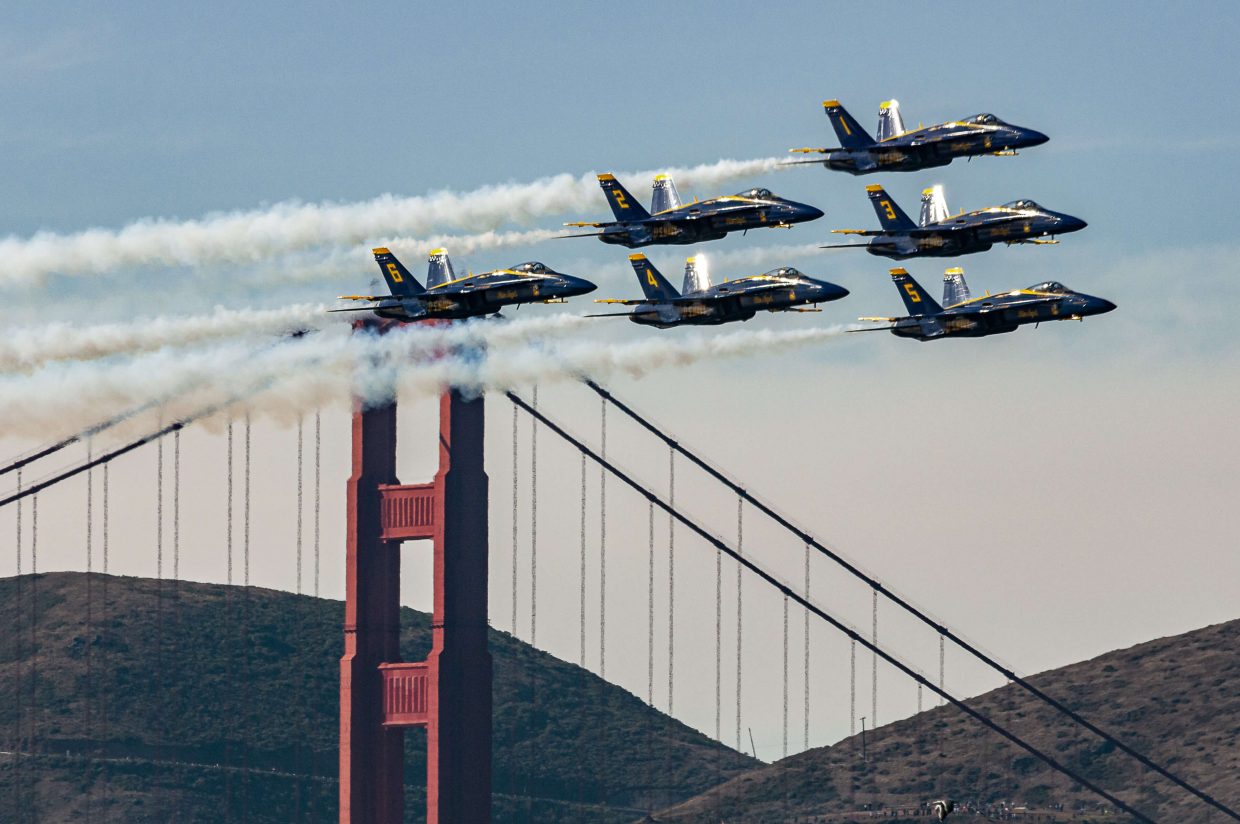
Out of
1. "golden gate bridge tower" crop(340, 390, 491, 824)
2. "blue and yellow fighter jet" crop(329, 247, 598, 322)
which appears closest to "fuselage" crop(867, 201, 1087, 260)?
"blue and yellow fighter jet" crop(329, 247, 598, 322)

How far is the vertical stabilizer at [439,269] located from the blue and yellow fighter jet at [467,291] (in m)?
0.55

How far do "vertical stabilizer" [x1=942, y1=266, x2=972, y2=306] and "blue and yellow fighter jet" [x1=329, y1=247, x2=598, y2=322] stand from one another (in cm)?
1770

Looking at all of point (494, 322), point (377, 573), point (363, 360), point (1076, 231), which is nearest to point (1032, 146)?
point (1076, 231)

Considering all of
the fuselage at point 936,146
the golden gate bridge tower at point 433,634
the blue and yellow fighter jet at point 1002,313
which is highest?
the fuselage at point 936,146

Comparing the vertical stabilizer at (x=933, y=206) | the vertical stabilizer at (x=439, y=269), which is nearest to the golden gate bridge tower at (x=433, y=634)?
the vertical stabilizer at (x=439, y=269)

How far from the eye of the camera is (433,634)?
6511 inches

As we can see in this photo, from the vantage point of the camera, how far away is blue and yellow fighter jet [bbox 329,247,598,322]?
127375 mm

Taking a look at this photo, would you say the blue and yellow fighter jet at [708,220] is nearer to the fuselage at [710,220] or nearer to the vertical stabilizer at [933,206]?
the fuselage at [710,220]

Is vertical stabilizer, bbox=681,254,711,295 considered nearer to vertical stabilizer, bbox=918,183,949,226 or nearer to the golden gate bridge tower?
vertical stabilizer, bbox=918,183,949,226

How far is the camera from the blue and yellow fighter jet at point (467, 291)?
12738 cm

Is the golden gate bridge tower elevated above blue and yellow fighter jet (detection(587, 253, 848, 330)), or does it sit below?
below

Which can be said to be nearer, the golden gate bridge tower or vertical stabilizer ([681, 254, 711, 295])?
vertical stabilizer ([681, 254, 711, 295])

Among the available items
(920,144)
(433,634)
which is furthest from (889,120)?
(433,634)

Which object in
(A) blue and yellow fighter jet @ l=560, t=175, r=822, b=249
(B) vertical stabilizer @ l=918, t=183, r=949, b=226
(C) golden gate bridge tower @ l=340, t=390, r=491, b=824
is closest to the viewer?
(A) blue and yellow fighter jet @ l=560, t=175, r=822, b=249
